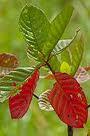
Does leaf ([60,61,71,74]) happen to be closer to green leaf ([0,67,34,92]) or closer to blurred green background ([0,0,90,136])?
green leaf ([0,67,34,92])

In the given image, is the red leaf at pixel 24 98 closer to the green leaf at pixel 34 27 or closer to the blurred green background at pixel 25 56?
the green leaf at pixel 34 27

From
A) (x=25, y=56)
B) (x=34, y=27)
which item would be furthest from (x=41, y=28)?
(x=25, y=56)

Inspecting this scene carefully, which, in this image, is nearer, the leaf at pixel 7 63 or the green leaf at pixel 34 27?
the green leaf at pixel 34 27

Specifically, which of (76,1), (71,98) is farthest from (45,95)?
(76,1)

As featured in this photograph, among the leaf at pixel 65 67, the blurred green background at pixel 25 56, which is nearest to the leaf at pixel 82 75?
the leaf at pixel 65 67

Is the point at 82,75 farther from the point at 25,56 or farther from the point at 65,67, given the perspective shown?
the point at 25,56
